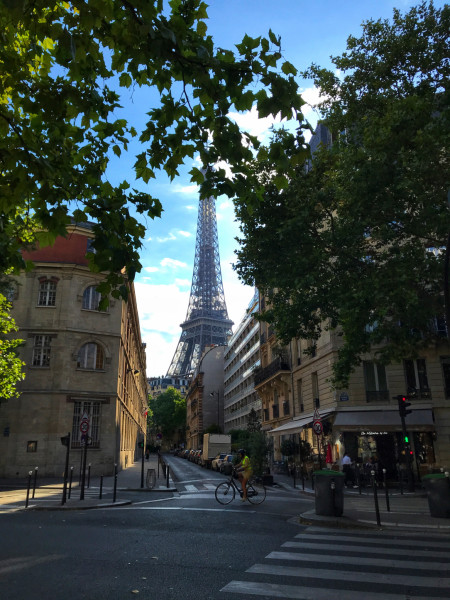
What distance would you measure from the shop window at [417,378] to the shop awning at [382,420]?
3.27 feet

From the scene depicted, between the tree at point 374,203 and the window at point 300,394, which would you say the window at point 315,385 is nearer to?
the window at point 300,394

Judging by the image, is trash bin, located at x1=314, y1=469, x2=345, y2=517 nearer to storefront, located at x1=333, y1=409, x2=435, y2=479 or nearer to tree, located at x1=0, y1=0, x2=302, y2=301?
tree, located at x1=0, y1=0, x2=302, y2=301

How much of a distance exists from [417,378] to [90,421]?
19.0 meters

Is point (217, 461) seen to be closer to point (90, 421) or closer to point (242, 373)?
point (90, 421)

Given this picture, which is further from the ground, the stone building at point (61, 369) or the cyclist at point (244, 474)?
the stone building at point (61, 369)

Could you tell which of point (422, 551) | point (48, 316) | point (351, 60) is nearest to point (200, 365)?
point (48, 316)

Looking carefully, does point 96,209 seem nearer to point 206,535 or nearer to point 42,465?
point 206,535

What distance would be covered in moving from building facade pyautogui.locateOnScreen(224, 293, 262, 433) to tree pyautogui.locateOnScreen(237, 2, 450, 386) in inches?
1244

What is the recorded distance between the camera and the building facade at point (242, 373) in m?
58.8

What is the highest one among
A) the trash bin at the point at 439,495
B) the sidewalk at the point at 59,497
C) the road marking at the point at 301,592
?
the trash bin at the point at 439,495

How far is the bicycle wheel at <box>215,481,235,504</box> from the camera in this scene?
1527 centimetres

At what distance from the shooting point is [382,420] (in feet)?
76.0

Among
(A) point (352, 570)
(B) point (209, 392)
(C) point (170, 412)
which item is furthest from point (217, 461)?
(C) point (170, 412)

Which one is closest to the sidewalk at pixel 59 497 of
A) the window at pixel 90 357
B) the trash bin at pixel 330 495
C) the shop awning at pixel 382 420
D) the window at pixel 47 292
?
the trash bin at pixel 330 495
